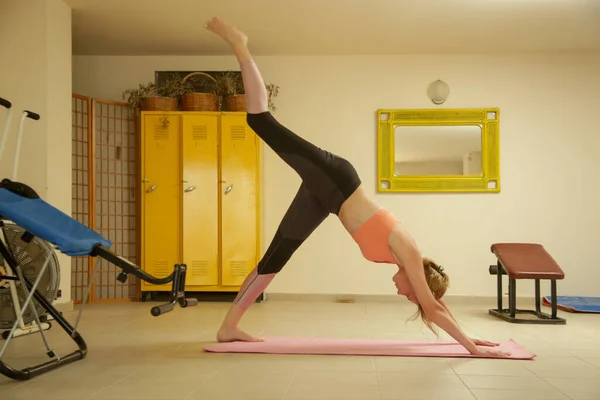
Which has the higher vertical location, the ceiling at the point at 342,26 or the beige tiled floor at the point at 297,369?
the ceiling at the point at 342,26

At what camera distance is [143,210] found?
6.51 metres

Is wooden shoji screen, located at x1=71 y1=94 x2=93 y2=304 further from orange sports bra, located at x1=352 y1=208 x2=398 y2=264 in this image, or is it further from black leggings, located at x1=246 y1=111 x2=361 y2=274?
orange sports bra, located at x1=352 y1=208 x2=398 y2=264

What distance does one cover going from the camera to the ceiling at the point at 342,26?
216 inches

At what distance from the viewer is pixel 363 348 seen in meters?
3.69

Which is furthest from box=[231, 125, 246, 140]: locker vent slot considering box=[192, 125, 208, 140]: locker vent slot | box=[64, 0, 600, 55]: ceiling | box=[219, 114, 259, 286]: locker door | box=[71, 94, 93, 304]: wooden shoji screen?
box=[71, 94, 93, 304]: wooden shoji screen

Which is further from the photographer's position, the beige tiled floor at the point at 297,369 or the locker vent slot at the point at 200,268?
the locker vent slot at the point at 200,268

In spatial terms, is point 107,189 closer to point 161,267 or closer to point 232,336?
point 161,267

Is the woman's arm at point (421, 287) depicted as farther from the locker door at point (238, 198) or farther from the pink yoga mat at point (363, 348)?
the locker door at point (238, 198)

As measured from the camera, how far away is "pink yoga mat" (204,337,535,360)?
11.6 feet

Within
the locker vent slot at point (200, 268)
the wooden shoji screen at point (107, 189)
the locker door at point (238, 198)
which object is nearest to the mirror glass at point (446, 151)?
the locker door at point (238, 198)

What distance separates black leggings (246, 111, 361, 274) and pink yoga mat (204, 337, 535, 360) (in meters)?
0.73

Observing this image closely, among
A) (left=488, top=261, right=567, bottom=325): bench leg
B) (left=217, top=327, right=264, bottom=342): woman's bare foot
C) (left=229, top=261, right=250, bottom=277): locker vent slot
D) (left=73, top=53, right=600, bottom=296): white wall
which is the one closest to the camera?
(left=217, top=327, right=264, bottom=342): woman's bare foot

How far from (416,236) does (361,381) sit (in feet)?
13.4

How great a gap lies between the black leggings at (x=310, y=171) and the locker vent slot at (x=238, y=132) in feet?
9.85
